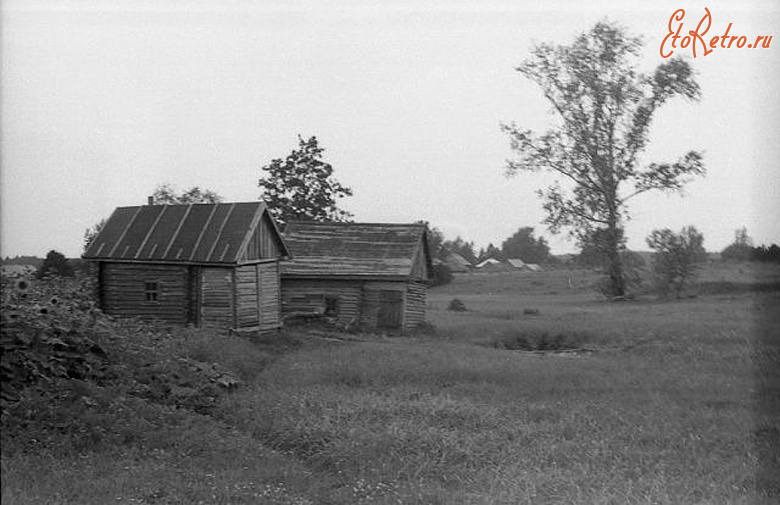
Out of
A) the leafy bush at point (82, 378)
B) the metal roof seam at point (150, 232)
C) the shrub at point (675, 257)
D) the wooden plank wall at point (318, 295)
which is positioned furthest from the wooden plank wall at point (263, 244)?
the shrub at point (675, 257)

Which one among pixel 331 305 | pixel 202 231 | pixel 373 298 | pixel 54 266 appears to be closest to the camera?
pixel 54 266

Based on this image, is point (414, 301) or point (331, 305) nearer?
point (414, 301)

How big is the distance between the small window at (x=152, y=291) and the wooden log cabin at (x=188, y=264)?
3cm

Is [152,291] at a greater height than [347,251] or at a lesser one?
lesser

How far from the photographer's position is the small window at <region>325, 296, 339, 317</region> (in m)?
21.0

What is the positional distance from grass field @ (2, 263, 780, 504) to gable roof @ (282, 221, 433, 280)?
19.7 feet

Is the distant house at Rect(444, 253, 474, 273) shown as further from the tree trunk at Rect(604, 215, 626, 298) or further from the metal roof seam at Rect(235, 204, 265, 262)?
the metal roof seam at Rect(235, 204, 265, 262)

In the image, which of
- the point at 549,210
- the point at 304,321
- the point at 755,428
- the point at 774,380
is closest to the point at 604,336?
the point at 549,210

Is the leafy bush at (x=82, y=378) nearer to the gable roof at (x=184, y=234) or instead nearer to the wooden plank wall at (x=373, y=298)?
the gable roof at (x=184, y=234)

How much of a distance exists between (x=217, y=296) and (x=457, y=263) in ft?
21.2

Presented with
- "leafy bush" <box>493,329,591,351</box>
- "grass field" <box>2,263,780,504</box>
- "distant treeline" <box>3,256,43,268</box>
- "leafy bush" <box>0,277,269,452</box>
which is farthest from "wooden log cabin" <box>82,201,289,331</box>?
"distant treeline" <box>3,256,43,268</box>

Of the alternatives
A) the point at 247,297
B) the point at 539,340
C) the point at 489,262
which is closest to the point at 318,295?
the point at 247,297

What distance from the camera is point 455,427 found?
9.09 m

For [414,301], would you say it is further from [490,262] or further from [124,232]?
[124,232]
